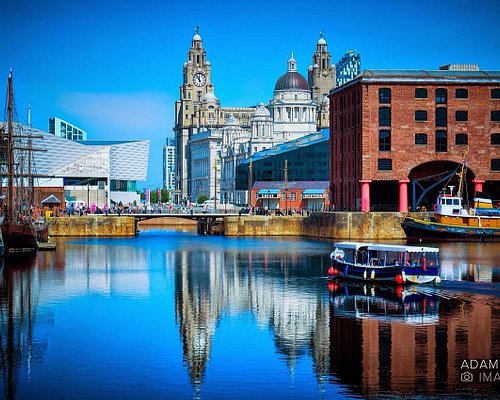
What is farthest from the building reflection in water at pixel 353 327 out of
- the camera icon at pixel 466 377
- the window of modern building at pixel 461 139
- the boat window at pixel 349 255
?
the window of modern building at pixel 461 139

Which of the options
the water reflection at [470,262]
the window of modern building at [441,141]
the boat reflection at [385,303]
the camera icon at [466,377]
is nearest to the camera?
the camera icon at [466,377]

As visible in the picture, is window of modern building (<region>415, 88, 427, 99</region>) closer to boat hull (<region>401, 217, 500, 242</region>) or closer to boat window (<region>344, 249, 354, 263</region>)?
boat hull (<region>401, 217, 500, 242</region>)

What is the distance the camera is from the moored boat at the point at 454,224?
109 meters

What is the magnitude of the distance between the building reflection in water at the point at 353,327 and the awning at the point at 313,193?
118966 millimetres

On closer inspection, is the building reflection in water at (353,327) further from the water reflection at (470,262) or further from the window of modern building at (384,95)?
the window of modern building at (384,95)

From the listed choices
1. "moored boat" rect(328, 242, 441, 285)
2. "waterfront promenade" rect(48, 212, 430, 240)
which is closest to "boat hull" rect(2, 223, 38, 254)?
"waterfront promenade" rect(48, 212, 430, 240)

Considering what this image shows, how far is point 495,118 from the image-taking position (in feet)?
378

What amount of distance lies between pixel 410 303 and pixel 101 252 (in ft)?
161

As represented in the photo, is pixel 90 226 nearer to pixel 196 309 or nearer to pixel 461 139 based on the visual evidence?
pixel 461 139

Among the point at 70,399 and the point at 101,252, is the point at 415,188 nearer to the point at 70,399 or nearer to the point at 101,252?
the point at 101,252

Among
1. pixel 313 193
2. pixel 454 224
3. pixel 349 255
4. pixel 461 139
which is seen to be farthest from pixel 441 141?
pixel 313 193

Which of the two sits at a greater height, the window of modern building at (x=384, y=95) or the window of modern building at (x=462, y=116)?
the window of modern building at (x=384, y=95)

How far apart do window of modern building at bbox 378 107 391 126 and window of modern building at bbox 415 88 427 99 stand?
3499mm

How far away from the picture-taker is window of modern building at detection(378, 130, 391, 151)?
113613 mm
